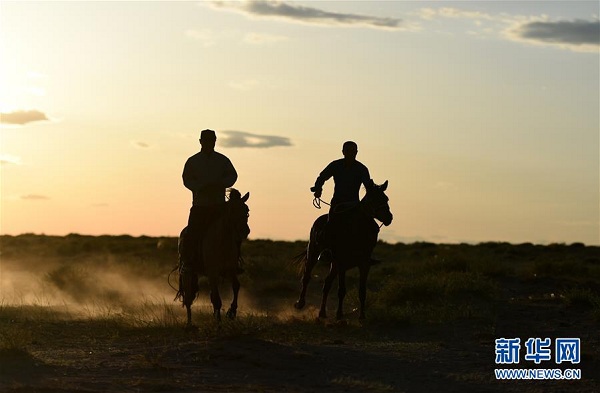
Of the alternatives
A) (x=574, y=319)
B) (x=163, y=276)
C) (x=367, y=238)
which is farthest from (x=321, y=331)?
(x=163, y=276)

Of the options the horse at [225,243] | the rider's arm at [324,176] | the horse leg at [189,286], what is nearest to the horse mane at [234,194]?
the horse at [225,243]

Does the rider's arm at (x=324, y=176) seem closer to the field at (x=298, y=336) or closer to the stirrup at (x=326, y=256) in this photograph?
the stirrup at (x=326, y=256)

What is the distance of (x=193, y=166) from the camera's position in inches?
715

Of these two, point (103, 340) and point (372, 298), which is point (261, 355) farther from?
point (372, 298)

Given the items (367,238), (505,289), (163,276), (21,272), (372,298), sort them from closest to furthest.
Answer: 1. (367,238)
2. (372,298)
3. (505,289)
4. (163,276)
5. (21,272)

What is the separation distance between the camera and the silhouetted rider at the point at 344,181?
20.7m

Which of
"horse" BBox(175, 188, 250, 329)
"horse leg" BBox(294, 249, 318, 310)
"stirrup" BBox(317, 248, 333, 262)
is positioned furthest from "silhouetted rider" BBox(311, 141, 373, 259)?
"horse" BBox(175, 188, 250, 329)

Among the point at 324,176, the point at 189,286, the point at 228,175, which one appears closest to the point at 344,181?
the point at 324,176

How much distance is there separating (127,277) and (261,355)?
21.9m

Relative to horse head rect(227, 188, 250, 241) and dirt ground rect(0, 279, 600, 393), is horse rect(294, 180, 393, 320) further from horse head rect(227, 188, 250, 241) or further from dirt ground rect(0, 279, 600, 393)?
horse head rect(227, 188, 250, 241)

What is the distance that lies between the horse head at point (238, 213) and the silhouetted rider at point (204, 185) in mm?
240

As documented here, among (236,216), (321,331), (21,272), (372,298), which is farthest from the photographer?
(21,272)

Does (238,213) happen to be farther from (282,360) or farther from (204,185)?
(282,360)

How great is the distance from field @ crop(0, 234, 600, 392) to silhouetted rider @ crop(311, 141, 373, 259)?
1948mm
